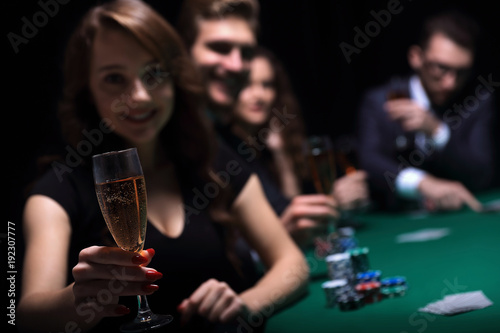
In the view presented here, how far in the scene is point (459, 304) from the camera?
4.76 ft

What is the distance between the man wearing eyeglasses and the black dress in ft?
7.21

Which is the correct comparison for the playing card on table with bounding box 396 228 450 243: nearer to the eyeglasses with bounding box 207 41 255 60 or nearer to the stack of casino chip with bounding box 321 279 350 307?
the stack of casino chip with bounding box 321 279 350 307

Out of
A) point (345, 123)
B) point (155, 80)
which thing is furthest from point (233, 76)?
point (345, 123)

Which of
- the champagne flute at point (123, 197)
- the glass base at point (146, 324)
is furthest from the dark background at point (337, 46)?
the glass base at point (146, 324)

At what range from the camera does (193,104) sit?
80.5 inches

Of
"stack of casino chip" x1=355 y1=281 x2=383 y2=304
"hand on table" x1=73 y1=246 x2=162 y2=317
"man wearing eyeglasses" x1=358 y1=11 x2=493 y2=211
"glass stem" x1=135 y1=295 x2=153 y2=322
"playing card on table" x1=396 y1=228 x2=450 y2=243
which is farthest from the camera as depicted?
"man wearing eyeglasses" x1=358 y1=11 x2=493 y2=211

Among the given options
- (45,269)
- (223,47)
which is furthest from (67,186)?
(223,47)

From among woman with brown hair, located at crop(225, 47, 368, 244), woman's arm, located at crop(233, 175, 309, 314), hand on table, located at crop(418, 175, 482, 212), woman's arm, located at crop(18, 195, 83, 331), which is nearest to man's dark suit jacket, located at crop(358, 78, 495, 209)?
woman with brown hair, located at crop(225, 47, 368, 244)

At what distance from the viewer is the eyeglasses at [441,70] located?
4285 millimetres

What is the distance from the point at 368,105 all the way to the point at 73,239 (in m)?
3.27

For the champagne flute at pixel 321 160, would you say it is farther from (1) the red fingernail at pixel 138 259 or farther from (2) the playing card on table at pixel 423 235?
(1) the red fingernail at pixel 138 259

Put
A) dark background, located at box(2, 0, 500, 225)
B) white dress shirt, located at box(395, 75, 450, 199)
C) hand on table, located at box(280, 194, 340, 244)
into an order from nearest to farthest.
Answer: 1. hand on table, located at box(280, 194, 340, 244)
2. white dress shirt, located at box(395, 75, 450, 199)
3. dark background, located at box(2, 0, 500, 225)

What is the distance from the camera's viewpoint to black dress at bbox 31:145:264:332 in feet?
5.54

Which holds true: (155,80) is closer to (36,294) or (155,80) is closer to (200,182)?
(200,182)
